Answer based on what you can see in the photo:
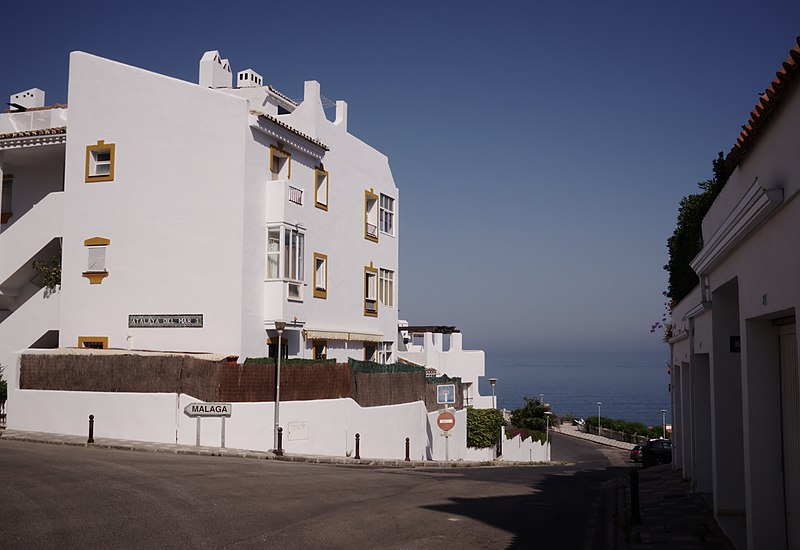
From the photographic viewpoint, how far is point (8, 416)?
81.7 ft

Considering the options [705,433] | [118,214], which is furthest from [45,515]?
[118,214]

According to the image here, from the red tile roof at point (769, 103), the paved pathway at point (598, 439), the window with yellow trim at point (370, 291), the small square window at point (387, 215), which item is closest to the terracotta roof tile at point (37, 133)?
the window with yellow trim at point (370, 291)

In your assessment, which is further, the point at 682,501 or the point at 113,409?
the point at 113,409

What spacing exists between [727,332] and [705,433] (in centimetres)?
466

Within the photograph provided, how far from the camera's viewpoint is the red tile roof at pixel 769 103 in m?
8.27

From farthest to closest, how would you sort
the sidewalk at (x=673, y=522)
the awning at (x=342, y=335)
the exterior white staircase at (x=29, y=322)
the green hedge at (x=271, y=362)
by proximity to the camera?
the awning at (x=342, y=335), the exterior white staircase at (x=29, y=322), the green hedge at (x=271, y=362), the sidewalk at (x=673, y=522)

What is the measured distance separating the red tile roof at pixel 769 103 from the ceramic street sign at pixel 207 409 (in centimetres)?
1594

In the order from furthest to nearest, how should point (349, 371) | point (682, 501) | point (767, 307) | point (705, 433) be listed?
point (349, 371)
point (705, 433)
point (682, 501)
point (767, 307)

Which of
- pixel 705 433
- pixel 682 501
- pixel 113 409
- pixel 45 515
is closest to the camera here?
pixel 45 515

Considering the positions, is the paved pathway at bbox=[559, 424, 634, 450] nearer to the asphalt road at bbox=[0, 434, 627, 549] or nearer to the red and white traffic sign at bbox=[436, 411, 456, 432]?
Answer: the red and white traffic sign at bbox=[436, 411, 456, 432]

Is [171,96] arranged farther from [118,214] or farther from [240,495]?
[240,495]

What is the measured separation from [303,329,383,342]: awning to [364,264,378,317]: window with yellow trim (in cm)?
116

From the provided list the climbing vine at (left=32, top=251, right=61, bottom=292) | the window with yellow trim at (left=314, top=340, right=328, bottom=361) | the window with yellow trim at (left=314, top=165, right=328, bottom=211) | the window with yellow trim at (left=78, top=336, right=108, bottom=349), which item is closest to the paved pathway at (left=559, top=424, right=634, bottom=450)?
the window with yellow trim at (left=314, top=340, right=328, bottom=361)

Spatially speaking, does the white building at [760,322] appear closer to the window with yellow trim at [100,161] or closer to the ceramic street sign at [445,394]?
the ceramic street sign at [445,394]
